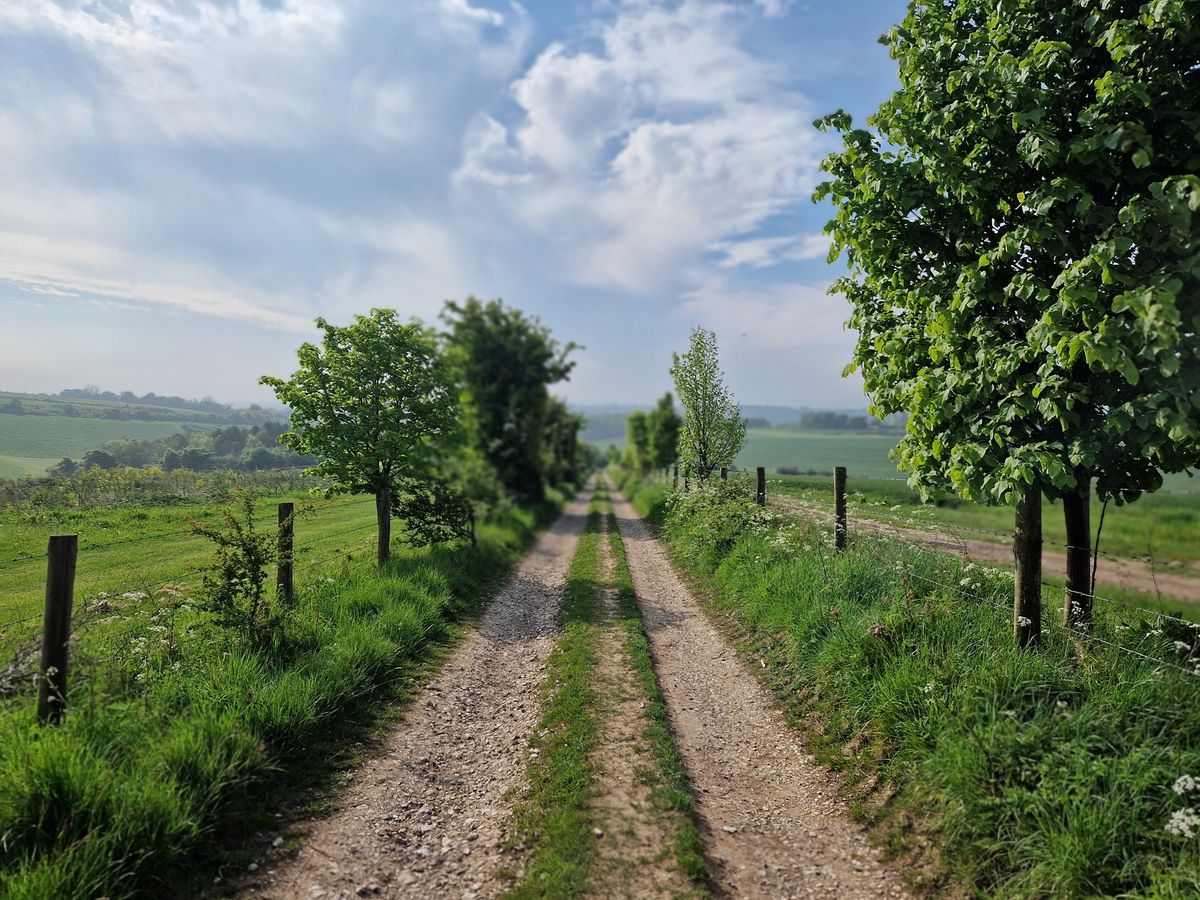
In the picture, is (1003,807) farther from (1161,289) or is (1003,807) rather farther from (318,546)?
(318,546)

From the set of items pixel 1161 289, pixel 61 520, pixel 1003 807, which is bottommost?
pixel 1003 807

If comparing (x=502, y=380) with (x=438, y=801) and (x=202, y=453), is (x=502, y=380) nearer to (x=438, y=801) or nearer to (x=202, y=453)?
(x=202, y=453)

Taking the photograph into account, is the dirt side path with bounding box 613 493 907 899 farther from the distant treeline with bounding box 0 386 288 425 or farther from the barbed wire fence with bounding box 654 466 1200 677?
the distant treeline with bounding box 0 386 288 425

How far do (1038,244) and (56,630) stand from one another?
923cm

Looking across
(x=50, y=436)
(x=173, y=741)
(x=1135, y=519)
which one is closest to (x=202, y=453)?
(x=50, y=436)

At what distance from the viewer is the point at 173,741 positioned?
4.59 meters

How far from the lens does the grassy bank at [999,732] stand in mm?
3557

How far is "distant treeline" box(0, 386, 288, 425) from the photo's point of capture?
10734mm

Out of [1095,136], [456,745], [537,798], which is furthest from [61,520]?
[1095,136]

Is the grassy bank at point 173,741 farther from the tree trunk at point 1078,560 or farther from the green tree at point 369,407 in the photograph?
the tree trunk at point 1078,560

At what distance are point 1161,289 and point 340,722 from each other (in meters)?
8.40

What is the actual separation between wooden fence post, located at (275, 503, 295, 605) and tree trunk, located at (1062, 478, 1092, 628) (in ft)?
32.2

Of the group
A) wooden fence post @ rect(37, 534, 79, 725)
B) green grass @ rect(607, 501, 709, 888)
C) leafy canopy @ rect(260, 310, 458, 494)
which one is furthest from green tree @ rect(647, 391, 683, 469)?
wooden fence post @ rect(37, 534, 79, 725)

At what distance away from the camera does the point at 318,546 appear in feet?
39.8
